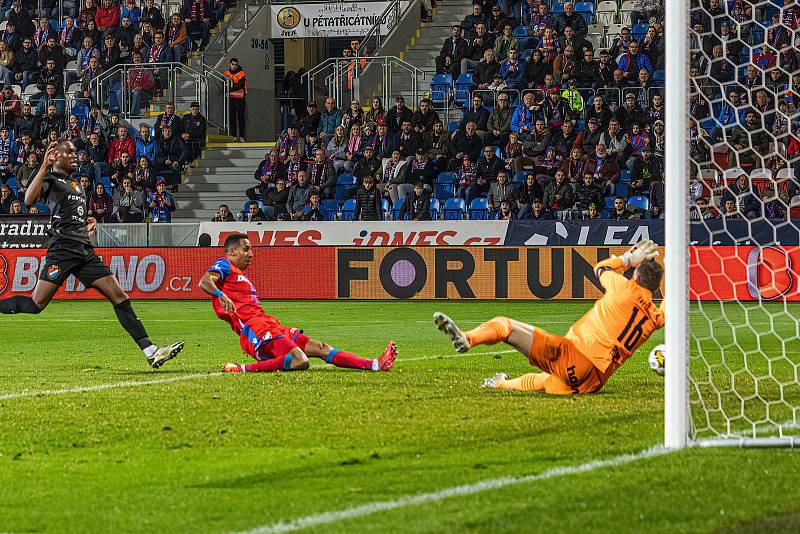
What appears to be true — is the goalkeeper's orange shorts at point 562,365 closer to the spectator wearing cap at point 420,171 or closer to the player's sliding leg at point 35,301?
the player's sliding leg at point 35,301

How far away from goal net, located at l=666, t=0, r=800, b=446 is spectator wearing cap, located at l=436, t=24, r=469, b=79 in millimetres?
6302

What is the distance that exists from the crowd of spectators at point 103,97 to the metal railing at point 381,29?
14.2 ft

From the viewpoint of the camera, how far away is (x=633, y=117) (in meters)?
23.5

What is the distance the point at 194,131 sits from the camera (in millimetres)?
28203

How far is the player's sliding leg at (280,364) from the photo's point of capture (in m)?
10.0

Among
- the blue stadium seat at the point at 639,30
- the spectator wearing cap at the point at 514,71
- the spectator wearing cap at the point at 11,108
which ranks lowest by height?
the spectator wearing cap at the point at 11,108

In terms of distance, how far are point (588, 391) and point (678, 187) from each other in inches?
102

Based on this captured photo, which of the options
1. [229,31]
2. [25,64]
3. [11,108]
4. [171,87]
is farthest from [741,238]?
[25,64]

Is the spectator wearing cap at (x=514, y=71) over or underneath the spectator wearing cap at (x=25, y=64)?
underneath

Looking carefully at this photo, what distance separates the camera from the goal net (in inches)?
272

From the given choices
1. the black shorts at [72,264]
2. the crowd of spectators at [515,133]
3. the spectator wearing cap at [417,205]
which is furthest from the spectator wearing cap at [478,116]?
the black shorts at [72,264]

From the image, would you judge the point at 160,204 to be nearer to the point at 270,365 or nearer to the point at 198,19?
the point at 198,19

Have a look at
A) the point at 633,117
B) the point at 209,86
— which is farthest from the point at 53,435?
the point at 209,86

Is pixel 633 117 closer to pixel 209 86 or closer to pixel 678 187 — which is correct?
pixel 209 86
